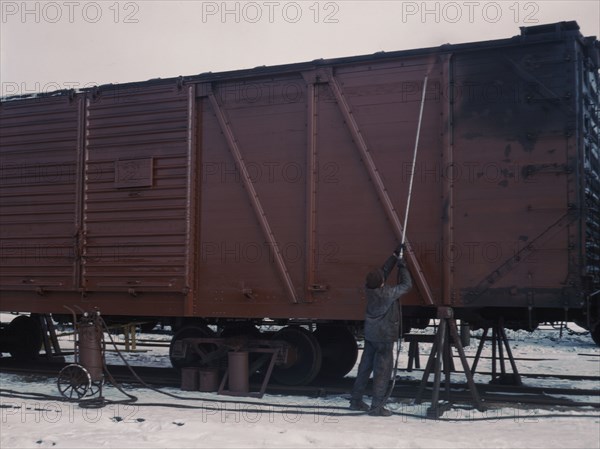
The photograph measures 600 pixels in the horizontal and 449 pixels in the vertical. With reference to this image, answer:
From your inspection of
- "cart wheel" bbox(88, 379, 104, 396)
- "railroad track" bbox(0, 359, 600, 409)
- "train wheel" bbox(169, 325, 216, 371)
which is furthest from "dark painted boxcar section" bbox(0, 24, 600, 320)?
"cart wheel" bbox(88, 379, 104, 396)

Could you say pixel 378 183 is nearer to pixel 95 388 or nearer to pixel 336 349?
pixel 336 349

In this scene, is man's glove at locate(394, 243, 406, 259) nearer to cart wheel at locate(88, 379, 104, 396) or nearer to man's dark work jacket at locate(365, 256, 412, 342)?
man's dark work jacket at locate(365, 256, 412, 342)

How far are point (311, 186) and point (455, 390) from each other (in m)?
3.28

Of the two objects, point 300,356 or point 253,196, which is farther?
point 300,356

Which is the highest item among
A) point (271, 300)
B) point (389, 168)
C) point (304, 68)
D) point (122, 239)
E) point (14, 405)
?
point (304, 68)

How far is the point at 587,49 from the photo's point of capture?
7.95 metres

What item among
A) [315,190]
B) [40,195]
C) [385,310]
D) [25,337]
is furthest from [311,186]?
[25,337]

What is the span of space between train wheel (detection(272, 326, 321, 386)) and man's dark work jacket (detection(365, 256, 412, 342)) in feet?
5.22

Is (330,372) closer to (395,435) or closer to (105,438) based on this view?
(395,435)

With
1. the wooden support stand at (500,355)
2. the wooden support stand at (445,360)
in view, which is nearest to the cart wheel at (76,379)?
the wooden support stand at (445,360)

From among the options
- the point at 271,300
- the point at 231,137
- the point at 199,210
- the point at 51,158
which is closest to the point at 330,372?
the point at 271,300

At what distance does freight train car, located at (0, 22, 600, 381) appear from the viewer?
25.0 ft

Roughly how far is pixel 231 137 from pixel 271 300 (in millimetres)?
2317

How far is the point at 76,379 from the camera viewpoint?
26.8ft
